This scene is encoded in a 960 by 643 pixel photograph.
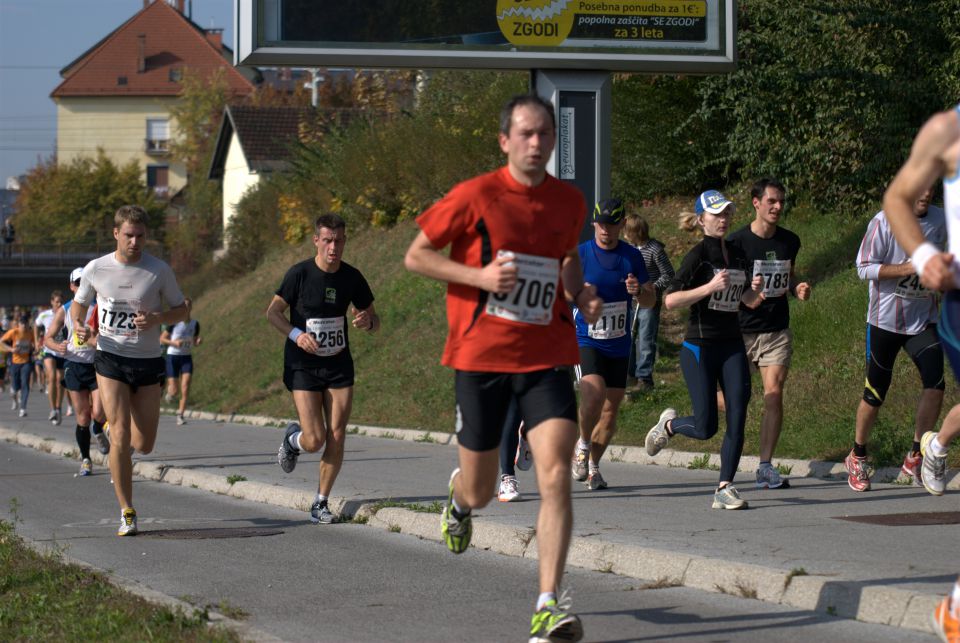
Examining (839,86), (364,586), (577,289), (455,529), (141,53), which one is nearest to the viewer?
(577,289)

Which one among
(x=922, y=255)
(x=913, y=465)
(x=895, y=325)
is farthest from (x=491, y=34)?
A: (x=922, y=255)

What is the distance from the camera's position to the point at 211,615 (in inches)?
Result: 264

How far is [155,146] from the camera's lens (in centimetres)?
11688

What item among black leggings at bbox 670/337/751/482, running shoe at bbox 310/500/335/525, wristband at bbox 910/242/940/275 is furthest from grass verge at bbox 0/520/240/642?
black leggings at bbox 670/337/751/482

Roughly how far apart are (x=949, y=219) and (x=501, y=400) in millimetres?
2037

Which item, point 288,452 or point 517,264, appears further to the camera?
point 288,452

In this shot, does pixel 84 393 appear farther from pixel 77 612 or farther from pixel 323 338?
pixel 77 612

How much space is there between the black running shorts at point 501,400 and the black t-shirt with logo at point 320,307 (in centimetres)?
416

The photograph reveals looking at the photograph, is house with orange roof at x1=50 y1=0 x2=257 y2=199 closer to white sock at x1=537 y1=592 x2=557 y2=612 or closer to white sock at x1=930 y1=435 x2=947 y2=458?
white sock at x1=930 y1=435 x2=947 y2=458

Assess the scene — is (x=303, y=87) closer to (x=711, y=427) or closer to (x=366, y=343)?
(x=366, y=343)

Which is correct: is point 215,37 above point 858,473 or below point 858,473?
above

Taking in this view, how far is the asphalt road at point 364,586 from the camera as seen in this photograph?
637cm

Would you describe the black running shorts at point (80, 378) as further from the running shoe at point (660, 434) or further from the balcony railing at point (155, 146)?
the balcony railing at point (155, 146)

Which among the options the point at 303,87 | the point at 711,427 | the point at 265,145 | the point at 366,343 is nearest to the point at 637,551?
the point at 711,427
